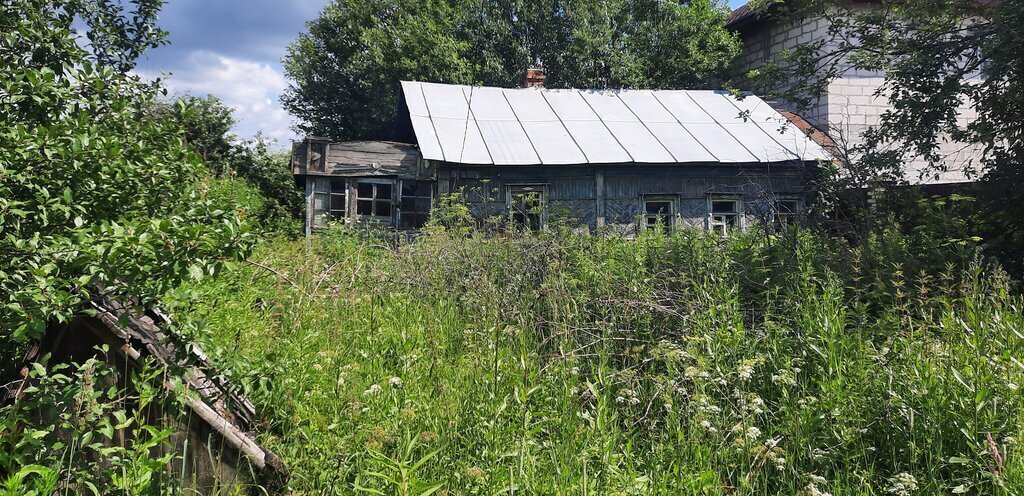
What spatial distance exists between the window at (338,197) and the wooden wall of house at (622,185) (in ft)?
6.48

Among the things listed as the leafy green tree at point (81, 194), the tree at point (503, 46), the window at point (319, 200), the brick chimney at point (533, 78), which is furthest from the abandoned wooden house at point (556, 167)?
the leafy green tree at point (81, 194)

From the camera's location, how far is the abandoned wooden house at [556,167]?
11.8 meters

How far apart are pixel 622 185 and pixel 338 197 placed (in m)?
5.97

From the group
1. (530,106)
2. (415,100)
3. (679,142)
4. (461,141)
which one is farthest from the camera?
(530,106)

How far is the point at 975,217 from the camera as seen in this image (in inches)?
252

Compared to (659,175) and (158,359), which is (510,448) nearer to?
(158,359)

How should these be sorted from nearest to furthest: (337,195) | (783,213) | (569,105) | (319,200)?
(783,213) → (319,200) → (337,195) → (569,105)

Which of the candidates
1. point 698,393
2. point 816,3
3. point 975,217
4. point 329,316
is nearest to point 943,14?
point 816,3

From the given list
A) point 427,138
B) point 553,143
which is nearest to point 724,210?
A: point 553,143

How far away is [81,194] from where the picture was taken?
8.72ft

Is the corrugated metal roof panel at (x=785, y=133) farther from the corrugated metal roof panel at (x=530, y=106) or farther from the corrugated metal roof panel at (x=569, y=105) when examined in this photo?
the corrugated metal roof panel at (x=530, y=106)

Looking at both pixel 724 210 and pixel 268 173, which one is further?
pixel 268 173

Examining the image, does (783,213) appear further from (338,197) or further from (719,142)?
(338,197)

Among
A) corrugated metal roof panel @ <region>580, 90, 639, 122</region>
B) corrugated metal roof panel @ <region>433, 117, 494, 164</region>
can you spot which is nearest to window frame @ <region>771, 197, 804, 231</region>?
corrugated metal roof panel @ <region>580, 90, 639, 122</region>
